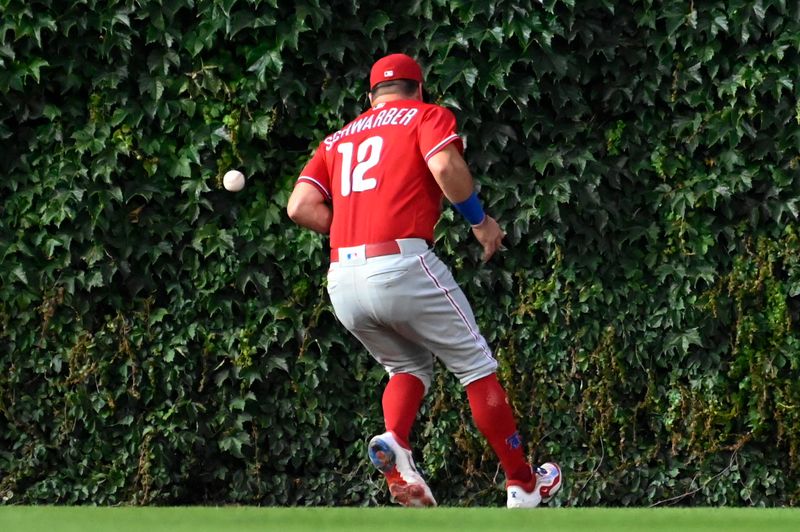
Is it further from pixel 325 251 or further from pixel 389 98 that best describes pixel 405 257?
pixel 325 251

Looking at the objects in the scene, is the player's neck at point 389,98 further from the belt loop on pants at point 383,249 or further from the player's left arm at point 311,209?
the belt loop on pants at point 383,249

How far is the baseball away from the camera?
21.3 feet

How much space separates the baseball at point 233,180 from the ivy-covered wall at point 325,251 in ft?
0.59

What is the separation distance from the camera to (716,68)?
646 centimetres

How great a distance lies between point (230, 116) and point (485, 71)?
1.27m

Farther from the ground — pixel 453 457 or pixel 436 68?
pixel 436 68

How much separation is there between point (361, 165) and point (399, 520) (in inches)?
65.7

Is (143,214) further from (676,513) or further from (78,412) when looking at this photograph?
(676,513)

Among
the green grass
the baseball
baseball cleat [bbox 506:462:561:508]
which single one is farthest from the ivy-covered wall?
the green grass

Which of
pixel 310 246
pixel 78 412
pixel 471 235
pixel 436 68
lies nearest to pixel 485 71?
pixel 436 68

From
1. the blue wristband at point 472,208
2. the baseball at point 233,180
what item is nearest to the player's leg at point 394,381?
the blue wristband at point 472,208

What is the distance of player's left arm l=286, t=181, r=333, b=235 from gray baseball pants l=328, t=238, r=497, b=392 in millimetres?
271

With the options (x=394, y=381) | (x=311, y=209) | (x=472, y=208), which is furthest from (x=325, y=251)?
(x=472, y=208)

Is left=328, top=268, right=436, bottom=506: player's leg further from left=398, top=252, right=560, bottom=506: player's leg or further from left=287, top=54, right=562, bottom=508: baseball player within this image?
left=398, top=252, right=560, bottom=506: player's leg
